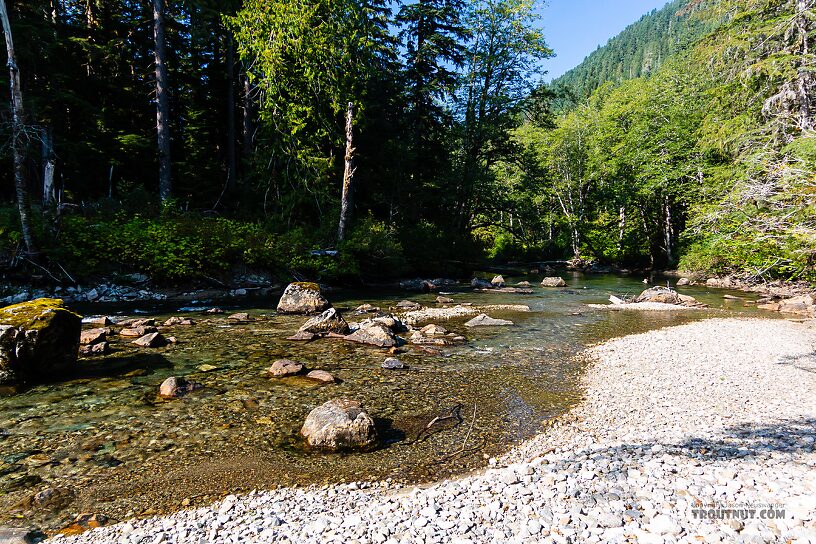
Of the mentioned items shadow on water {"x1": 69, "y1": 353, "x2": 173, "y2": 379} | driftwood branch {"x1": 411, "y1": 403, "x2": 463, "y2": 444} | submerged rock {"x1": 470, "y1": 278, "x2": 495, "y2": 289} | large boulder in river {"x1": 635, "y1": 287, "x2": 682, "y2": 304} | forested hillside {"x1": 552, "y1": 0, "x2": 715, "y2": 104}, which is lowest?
submerged rock {"x1": 470, "y1": 278, "x2": 495, "y2": 289}

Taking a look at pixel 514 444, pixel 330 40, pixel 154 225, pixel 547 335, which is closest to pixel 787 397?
pixel 514 444

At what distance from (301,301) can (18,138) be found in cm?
1169

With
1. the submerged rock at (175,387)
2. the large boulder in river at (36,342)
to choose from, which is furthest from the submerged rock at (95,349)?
the submerged rock at (175,387)

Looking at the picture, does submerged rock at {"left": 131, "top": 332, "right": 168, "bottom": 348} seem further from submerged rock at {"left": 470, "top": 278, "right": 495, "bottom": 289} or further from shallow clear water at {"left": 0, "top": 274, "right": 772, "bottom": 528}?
submerged rock at {"left": 470, "top": 278, "right": 495, "bottom": 289}

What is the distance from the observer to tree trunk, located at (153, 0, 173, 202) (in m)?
20.2

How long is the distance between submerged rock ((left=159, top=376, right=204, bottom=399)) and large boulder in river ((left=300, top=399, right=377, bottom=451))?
2.87 metres

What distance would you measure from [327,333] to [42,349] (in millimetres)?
6266

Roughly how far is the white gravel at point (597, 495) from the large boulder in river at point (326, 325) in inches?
285

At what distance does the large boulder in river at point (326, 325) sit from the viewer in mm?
11938

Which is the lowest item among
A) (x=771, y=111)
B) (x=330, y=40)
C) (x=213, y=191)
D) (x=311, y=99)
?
(x=213, y=191)

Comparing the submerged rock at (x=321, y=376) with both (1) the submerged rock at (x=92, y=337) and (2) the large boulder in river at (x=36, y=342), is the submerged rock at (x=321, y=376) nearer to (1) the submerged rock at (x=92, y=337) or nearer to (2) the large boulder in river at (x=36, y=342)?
(2) the large boulder in river at (x=36, y=342)

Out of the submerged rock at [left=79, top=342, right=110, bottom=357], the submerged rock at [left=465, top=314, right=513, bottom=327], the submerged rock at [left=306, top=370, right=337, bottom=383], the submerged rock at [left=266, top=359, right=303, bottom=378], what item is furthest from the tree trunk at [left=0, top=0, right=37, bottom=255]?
the submerged rock at [left=465, top=314, right=513, bottom=327]

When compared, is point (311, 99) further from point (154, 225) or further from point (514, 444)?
point (514, 444)

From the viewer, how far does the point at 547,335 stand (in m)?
12.6
